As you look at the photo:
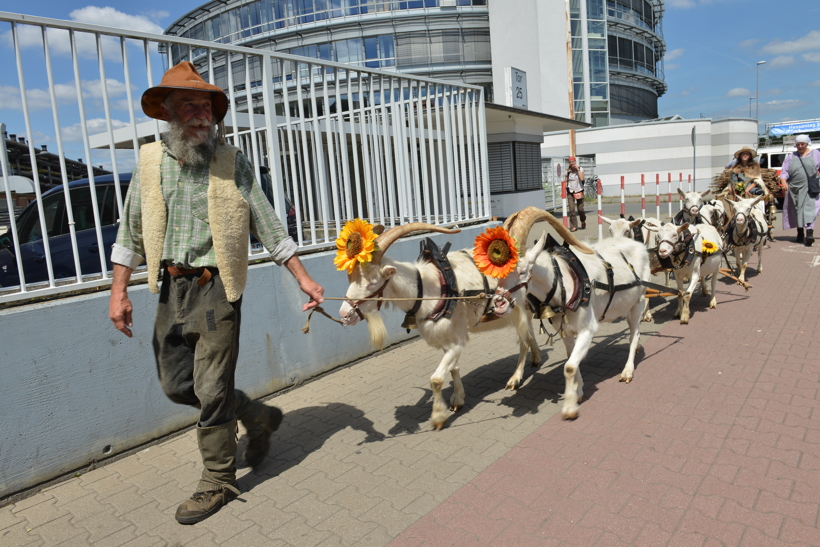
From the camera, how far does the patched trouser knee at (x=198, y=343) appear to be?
3.34 metres

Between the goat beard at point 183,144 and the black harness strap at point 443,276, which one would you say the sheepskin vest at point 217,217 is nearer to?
the goat beard at point 183,144

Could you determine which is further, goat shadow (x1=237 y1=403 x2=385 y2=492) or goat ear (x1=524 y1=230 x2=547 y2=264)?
goat ear (x1=524 y1=230 x2=547 y2=264)

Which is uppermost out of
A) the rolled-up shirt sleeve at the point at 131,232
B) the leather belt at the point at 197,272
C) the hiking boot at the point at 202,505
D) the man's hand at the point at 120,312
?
the rolled-up shirt sleeve at the point at 131,232

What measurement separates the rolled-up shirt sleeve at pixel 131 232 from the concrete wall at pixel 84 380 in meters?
0.88

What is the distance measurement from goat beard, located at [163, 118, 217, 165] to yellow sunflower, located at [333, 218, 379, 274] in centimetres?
101

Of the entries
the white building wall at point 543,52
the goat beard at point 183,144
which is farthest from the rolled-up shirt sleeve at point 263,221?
the white building wall at point 543,52

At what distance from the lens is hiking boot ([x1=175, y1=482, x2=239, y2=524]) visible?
329cm

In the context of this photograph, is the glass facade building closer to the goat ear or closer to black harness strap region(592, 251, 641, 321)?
black harness strap region(592, 251, 641, 321)

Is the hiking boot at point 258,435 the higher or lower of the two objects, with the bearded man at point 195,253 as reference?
lower

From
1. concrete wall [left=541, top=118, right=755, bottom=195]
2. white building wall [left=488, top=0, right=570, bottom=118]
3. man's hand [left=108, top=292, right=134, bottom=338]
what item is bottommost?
man's hand [left=108, top=292, right=134, bottom=338]

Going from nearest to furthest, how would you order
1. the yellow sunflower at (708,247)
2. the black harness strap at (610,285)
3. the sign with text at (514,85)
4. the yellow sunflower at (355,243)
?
the yellow sunflower at (355,243) → the black harness strap at (610,285) → the yellow sunflower at (708,247) → the sign with text at (514,85)

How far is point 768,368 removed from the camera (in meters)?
5.33

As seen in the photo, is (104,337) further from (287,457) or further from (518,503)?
(518,503)

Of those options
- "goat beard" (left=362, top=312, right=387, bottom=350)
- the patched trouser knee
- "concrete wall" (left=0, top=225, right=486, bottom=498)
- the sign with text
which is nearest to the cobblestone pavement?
"concrete wall" (left=0, top=225, right=486, bottom=498)
